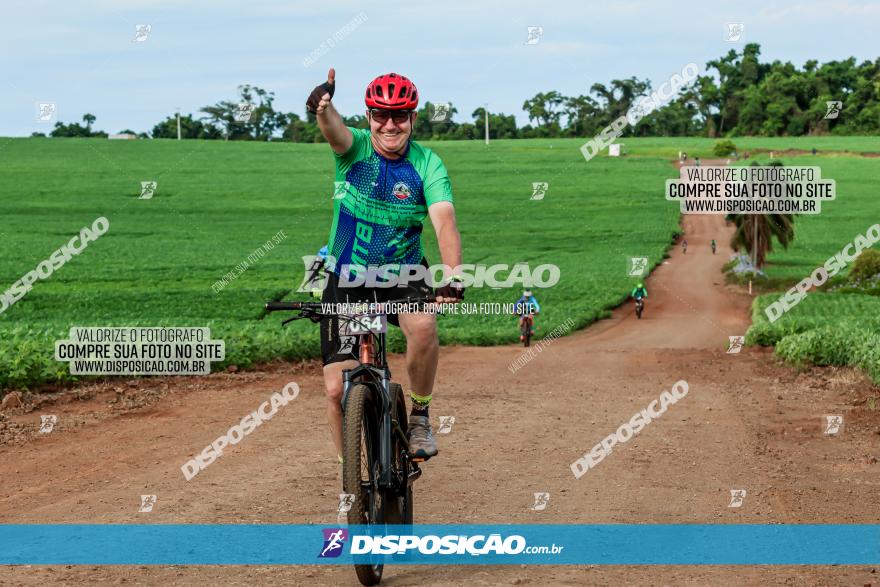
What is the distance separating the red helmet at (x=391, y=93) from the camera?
7047 mm

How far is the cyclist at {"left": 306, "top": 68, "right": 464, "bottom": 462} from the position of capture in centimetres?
705

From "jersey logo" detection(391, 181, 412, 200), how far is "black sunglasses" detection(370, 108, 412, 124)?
0.40 meters

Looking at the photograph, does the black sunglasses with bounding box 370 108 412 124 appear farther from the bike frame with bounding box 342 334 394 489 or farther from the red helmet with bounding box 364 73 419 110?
the bike frame with bounding box 342 334 394 489

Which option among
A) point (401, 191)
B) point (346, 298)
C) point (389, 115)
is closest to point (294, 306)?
point (346, 298)

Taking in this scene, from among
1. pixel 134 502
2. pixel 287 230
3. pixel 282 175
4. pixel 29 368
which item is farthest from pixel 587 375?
pixel 282 175

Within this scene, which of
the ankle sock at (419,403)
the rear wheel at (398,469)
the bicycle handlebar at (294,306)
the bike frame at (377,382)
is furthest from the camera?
the ankle sock at (419,403)

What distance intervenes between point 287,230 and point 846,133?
8109cm

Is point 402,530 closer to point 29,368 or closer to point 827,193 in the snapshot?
point 29,368

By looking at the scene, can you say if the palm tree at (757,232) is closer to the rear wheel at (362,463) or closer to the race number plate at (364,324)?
the race number plate at (364,324)

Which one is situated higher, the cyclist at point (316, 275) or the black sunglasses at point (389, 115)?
the black sunglasses at point (389, 115)

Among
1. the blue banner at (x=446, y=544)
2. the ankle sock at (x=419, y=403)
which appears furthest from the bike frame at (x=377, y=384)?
the ankle sock at (x=419, y=403)

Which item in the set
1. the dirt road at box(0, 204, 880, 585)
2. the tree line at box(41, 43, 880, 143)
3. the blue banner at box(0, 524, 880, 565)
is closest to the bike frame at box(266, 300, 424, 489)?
the blue banner at box(0, 524, 880, 565)

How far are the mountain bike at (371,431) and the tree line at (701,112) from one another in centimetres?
11432

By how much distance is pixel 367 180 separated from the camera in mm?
7141
